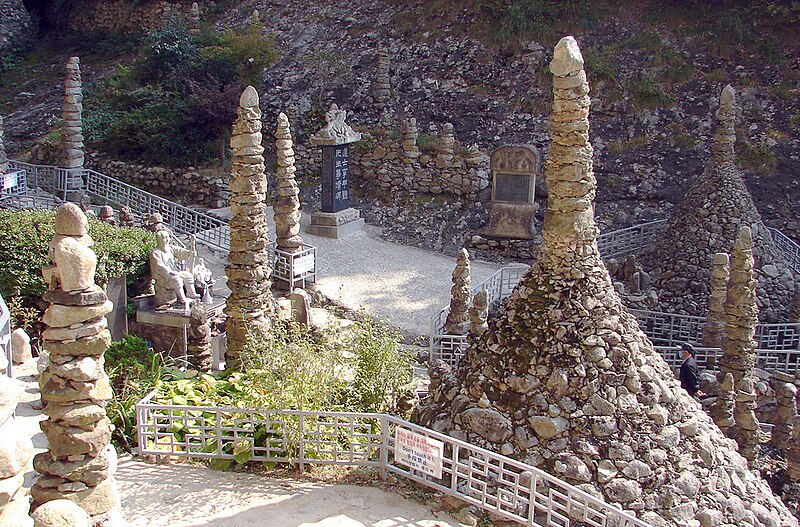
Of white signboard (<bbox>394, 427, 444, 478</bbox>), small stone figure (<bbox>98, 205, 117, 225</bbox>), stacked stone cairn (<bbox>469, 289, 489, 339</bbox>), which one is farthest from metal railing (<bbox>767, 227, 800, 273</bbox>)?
small stone figure (<bbox>98, 205, 117, 225</bbox>)

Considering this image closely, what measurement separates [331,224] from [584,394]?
1315cm

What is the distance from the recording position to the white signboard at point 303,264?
1632 centimetres

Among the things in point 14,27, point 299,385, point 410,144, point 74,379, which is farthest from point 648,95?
point 14,27

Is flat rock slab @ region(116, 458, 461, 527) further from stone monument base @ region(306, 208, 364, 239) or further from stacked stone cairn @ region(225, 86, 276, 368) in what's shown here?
stone monument base @ region(306, 208, 364, 239)

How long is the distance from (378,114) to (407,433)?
59.4 ft

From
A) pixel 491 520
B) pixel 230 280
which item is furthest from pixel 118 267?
pixel 491 520

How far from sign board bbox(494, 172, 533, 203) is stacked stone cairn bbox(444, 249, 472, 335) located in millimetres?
6333

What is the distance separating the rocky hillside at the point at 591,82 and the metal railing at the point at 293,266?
13.3 feet

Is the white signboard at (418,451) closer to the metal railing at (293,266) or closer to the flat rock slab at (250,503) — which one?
the flat rock slab at (250,503)

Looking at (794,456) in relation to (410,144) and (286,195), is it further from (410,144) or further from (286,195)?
(410,144)

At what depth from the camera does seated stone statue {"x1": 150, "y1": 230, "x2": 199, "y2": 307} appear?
44.5 feet

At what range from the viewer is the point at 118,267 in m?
14.2

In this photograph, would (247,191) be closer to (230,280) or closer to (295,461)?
(230,280)

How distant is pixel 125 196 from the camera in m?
19.8
